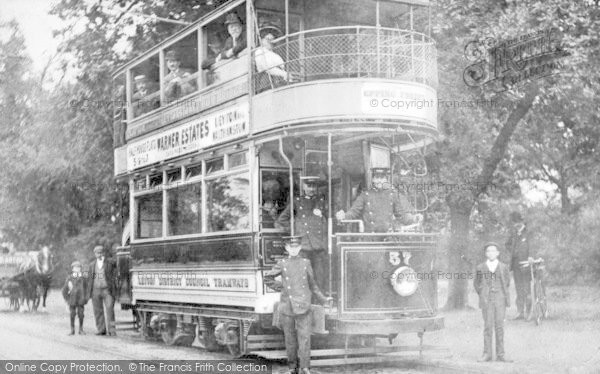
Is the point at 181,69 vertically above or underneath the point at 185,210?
above

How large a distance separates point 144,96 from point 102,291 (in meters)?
3.74

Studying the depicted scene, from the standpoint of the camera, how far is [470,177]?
17547mm

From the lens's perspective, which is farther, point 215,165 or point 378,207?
point 215,165

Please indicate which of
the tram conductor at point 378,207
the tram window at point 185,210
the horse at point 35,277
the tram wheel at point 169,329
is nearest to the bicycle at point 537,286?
the tram conductor at point 378,207

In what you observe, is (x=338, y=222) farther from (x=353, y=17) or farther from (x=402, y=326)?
(x=353, y=17)

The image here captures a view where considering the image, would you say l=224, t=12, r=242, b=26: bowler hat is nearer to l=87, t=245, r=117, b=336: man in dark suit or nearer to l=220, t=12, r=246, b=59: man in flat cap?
l=220, t=12, r=246, b=59: man in flat cap

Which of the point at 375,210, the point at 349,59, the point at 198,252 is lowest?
the point at 198,252

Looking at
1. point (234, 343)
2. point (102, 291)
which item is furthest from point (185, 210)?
point (102, 291)

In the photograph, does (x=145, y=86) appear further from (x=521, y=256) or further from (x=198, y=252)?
(x=521, y=256)

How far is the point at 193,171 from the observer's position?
42.1 ft

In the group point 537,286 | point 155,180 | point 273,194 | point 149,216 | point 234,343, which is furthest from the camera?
point 149,216

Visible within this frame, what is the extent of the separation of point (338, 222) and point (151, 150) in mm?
4621

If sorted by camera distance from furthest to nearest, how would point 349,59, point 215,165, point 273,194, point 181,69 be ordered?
point 181,69 → point 215,165 → point 273,194 → point 349,59

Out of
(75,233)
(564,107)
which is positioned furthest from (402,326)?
(75,233)
